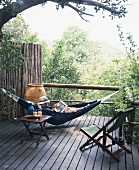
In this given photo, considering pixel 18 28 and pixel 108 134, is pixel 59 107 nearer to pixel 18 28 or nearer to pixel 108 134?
pixel 108 134

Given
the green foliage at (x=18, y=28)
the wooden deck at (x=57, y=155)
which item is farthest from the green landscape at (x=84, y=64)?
the wooden deck at (x=57, y=155)

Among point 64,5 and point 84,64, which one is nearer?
point 64,5

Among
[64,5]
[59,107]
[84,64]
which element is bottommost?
[59,107]

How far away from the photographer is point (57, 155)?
3.62 meters

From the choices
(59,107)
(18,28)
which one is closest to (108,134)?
(59,107)

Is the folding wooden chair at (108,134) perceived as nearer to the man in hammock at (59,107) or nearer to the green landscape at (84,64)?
the green landscape at (84,64)

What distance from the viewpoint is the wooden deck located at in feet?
10.6

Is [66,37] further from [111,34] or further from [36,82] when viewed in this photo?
[36,82]

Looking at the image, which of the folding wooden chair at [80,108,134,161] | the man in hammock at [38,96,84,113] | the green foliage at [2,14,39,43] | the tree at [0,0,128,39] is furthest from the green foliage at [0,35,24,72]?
the green foliage at [2,14,39,43]

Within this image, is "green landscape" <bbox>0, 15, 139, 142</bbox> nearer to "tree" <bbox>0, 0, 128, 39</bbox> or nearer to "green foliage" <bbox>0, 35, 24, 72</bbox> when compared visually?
"green foliage" <bbox>0, 35, 24, 72</bbox>

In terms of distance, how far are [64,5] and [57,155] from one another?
2.43 meters

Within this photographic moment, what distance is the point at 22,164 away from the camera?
128 inches

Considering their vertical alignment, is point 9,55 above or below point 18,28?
below

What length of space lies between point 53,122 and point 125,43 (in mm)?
1864
